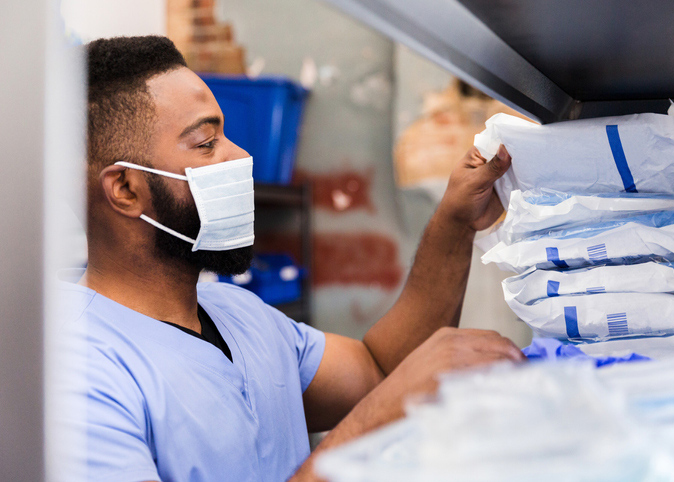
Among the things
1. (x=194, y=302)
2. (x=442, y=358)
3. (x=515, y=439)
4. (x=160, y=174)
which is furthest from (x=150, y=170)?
(x=515, y=439)

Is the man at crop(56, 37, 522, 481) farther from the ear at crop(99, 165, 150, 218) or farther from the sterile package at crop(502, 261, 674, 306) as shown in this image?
the sterile package at crop(502, 261, 674, 306)

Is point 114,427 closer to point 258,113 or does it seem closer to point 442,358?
point 442,358

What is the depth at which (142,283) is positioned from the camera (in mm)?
928

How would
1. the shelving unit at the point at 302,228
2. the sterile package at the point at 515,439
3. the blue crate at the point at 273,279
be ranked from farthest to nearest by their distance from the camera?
the shelving unit at the point at 302,228 < the blue crate at the point at 273,279 < the sterile package at the point at 515,439

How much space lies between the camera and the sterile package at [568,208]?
68 cm

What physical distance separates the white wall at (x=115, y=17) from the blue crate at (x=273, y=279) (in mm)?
940

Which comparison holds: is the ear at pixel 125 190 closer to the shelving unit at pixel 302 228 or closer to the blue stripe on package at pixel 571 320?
the blue stripe on package at pixel 571 320

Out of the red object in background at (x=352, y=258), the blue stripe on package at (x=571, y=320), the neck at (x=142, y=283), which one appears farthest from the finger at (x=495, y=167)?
the red object in background at (x=352, y=258)

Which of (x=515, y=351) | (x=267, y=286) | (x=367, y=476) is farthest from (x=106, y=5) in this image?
(x=367, y=476)

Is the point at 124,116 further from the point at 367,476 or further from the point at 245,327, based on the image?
the point at 367,476

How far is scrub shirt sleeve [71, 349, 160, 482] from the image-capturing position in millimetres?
637

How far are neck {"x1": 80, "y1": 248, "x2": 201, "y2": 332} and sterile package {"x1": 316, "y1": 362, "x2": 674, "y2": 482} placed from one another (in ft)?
2.37

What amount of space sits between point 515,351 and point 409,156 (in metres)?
1.76

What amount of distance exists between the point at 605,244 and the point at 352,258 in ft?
6.28
